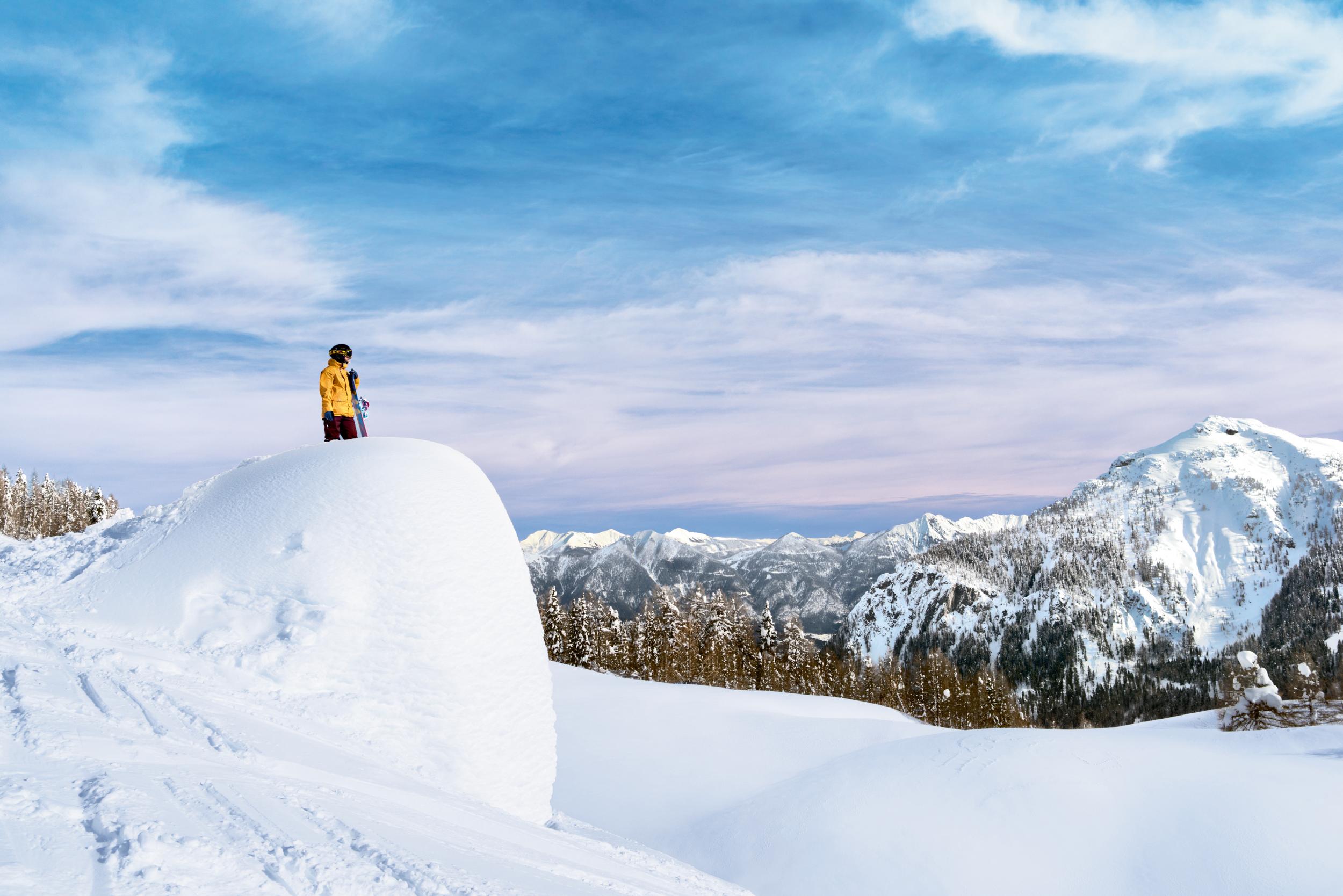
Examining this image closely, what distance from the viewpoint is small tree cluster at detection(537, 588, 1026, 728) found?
2119 inches

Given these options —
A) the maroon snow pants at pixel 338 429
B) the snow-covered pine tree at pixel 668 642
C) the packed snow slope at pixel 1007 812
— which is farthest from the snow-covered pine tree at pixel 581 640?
the maroon snow pants at pixel 338 429

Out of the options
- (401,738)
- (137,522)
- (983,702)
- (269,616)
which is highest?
(137,522)

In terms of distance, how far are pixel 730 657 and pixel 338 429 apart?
45.1 metres

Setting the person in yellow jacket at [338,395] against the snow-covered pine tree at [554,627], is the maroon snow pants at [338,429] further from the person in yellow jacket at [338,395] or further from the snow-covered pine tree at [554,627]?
the snow-covered pine tree at [554,627]

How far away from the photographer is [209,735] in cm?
704

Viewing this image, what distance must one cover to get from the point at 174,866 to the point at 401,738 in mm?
4929

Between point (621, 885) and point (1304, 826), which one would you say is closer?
point (621, 885)

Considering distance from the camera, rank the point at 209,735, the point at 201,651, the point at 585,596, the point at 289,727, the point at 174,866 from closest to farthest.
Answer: the point at 174,866 < the point at 209,735 < the point at 289,727 < the point at 201,651 < the point at 585,596

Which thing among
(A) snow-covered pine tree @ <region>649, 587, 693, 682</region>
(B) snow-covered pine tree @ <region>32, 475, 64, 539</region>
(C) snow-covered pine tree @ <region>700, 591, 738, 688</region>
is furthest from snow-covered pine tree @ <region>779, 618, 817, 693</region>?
(B) snow-covered pine tree @ <region>32, 475, 64, 539</region>

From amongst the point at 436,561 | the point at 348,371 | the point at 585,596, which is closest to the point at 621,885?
the point at 436,561

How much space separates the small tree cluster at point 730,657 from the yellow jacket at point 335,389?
118 feet

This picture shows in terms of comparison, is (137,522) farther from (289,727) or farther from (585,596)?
(585,596)

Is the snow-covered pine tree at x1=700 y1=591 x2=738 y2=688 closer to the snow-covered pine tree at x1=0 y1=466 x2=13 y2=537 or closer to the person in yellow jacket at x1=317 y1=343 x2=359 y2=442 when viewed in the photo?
the person in yellow jacket at x1=317 y1=343 x2=359 y2=442

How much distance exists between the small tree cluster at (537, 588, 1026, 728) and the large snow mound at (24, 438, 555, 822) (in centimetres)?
3642
